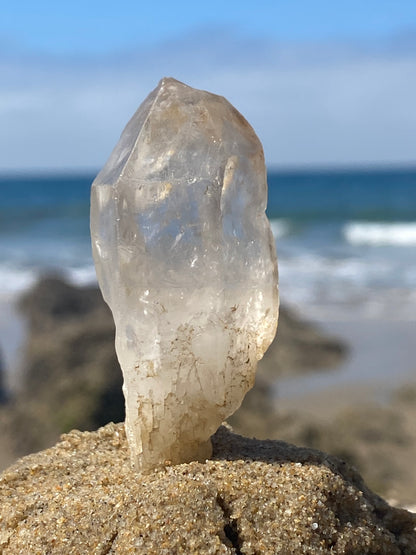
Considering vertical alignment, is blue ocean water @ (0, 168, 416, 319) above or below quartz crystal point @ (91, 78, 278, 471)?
below

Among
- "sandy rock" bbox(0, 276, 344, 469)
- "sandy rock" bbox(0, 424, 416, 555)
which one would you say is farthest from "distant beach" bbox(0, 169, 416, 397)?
"sandy rock" bbox(0, 424, 416, 555)

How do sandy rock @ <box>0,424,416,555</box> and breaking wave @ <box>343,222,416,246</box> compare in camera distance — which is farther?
breaking wave @ <box>343,222,416,246</box>

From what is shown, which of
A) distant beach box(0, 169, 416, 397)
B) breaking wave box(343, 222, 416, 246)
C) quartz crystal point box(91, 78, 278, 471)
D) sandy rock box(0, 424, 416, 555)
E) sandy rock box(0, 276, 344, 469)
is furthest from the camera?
breaking wave box(343, 222, 416, 246)

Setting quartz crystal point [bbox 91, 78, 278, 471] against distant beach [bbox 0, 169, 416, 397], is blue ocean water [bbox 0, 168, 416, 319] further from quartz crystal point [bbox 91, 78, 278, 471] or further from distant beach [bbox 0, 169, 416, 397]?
quartz crystal point [bbox 91, 78, 278, 471]

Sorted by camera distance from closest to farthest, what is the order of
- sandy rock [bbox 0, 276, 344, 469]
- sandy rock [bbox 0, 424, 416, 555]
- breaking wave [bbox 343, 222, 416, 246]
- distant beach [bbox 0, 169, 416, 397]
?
sandy rock [bbox 0, 424, 416, 555]
sandy rock [bbox 0, 276, 344, 469]
distant beach [bbox 0, 169, 416, 397]
breaking wave [bbox 343, 222, 416, 246]

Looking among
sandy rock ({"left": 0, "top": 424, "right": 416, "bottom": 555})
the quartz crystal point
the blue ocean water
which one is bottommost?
the blue ocean water

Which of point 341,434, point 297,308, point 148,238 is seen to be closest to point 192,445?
point 148,238

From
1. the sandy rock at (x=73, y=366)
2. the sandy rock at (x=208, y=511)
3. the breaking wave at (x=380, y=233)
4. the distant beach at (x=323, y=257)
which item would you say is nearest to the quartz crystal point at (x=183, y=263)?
the sandy rock at (x=208, y=511)
